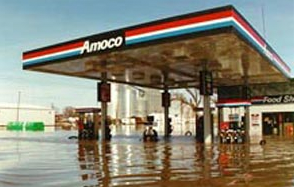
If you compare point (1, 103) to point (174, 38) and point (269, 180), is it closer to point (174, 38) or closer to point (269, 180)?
point (174, 38)

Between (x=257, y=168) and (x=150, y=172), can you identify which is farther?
(x=257, y=168)

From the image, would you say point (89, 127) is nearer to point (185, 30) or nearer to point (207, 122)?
point (207, 122)

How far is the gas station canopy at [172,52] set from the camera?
585 inches

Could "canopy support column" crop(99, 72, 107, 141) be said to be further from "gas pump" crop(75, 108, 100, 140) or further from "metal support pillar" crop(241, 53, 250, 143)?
"metal support pillar" crop(241, 53, 250, 143)

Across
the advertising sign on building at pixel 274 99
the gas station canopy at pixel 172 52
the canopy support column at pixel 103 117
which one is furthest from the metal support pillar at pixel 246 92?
the canopy support column at pixel 103 117

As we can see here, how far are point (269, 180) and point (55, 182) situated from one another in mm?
3718

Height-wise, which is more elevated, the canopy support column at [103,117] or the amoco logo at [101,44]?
the amoco logo at [101,44]

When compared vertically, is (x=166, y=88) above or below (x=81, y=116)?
above

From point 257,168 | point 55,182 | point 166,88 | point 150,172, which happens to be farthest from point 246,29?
point 166,88

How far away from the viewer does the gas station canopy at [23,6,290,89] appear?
14867mm

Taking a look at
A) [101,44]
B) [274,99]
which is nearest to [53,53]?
[101,44]

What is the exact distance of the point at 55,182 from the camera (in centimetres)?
727

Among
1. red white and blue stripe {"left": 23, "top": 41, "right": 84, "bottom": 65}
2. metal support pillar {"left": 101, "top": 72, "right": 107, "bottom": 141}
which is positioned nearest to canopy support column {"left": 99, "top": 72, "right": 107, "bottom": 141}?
metal support pillar {"left": 101, "top": 72, "right": 107, "bottom": 141}

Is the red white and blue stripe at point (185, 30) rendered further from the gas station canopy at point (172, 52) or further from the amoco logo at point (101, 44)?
the amoco logo at point (101, 44)
